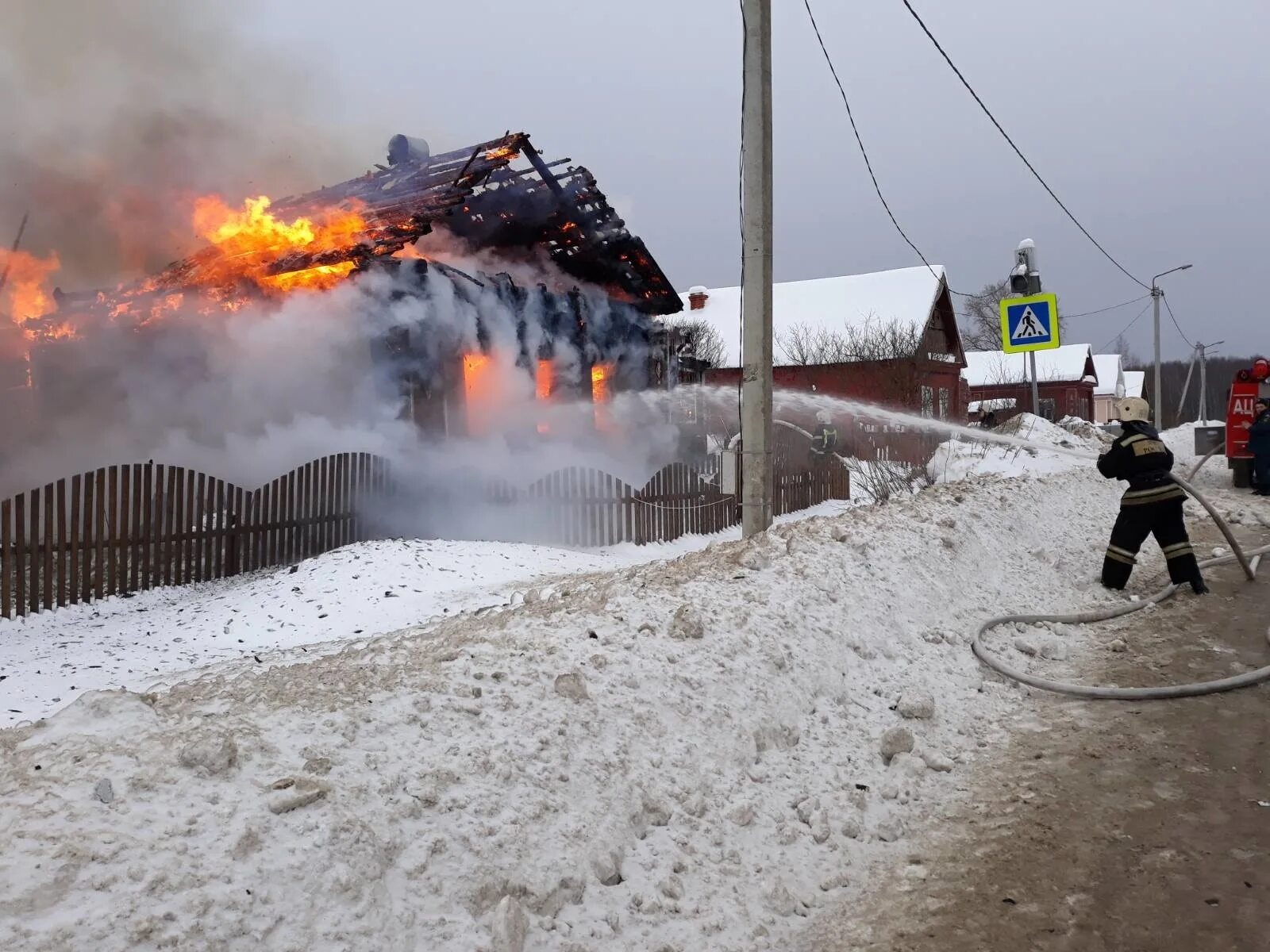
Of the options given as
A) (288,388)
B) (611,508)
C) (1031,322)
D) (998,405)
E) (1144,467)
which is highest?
(1031,322)

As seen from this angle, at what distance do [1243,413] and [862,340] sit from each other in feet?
50.7

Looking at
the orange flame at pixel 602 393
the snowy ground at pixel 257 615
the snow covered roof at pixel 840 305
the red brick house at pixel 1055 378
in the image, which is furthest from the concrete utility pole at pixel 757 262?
the red brick house at pixel 1055 378

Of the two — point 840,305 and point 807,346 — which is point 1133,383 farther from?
point 807,346

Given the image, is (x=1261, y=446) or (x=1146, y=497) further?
(x=1261, y=446)

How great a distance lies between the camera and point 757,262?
6926 mm

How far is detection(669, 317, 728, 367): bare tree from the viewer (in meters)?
30.7

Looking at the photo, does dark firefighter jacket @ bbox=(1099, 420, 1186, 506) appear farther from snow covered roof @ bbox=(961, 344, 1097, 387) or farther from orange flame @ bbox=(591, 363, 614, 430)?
snow covered roof @ bbox=(961, 344, 1097, 387)

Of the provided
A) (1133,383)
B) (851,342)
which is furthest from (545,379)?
(1133,383)

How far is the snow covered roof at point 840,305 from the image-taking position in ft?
105

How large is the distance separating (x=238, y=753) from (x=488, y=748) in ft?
2.66

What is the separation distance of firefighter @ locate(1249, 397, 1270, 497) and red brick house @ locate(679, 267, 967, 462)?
26.5 ft

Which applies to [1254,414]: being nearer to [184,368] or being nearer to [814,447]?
[814,447]

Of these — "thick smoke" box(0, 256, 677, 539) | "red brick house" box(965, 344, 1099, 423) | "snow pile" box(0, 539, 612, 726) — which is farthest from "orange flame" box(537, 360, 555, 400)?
"red brick house" box(965, 344, 1099, 423)

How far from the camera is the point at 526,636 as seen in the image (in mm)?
3924
